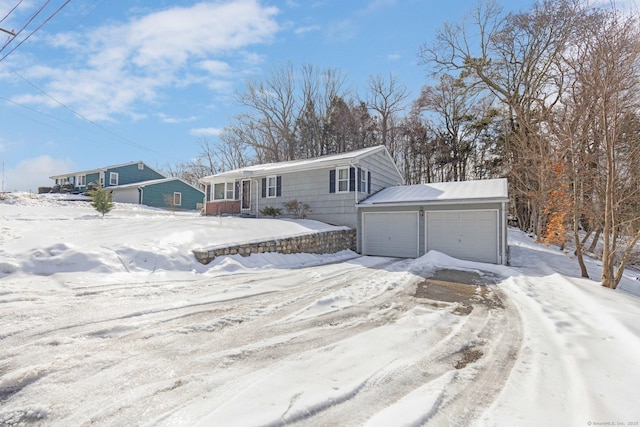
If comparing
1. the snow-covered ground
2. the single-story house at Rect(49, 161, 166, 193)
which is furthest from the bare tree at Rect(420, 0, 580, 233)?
the single-story house at Rect(49, 161, 166, 193)

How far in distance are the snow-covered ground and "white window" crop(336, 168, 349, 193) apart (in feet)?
22.9

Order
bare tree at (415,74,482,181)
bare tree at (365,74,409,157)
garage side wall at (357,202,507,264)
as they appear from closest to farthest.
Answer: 1. garage side wall at (357,202,507,264)
2. bare tree at (415,74,482,181)
3. bare tree at (365,74,409,157)

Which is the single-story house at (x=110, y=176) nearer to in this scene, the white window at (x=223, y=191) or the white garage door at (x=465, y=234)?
the white window at (x=223, y=191)

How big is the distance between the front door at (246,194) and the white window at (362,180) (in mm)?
6150

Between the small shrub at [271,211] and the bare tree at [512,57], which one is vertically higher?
the bare tree at [512,57]

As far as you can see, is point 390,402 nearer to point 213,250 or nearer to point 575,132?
point 213,250

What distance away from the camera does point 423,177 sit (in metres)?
23.8

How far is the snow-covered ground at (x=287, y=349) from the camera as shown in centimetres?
196

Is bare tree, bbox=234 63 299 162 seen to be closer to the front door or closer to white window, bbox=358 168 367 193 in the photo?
the front door

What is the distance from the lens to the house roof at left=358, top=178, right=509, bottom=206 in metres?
9.89

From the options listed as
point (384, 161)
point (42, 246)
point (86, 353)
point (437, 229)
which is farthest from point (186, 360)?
point (384, 161)

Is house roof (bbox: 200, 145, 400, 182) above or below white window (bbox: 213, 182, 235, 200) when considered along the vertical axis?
above

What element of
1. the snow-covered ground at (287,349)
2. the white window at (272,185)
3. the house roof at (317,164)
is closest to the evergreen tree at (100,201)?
the house roof at (317,164)

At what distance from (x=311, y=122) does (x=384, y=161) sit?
1179cm
